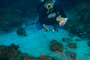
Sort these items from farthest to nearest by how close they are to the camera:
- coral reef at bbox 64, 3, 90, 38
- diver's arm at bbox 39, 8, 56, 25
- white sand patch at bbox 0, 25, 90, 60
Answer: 1. coral reef at bbox 64, 3, 90, 38
2. white sand patch at bbox 0, 25, 90, 60
3. diver's arm at bbox 39, 8, 56, 25

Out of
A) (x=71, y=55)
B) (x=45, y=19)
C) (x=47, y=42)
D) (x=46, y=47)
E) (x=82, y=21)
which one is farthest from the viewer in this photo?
(x=82, y=21)

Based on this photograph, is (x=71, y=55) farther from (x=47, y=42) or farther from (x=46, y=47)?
(x=47, y=42)

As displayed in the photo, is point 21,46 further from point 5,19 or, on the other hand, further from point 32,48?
point 5,19

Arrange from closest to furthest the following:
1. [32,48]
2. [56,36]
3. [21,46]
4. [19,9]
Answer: [32,48] < [21,46] < [56,36] < [19,9]

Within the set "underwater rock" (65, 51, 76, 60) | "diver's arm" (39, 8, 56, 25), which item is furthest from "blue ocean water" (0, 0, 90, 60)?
"diver's arm" (39, 8, 56, 25)

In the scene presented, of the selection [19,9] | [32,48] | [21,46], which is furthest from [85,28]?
[19,9]

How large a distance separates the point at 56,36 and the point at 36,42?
6.09 feet

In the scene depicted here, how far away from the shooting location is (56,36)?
24.2 feet

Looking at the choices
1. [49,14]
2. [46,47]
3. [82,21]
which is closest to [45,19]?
[49,14]

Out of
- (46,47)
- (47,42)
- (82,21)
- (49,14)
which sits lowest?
(46,47)

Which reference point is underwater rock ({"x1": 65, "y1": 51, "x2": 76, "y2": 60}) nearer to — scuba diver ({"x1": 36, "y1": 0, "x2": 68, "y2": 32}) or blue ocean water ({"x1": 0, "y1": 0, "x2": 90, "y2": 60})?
blue ocean water ({"x1": 0, "y1": 0, "x2": 90, "y2": 60})

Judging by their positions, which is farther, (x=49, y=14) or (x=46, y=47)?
(x=46, y=47)

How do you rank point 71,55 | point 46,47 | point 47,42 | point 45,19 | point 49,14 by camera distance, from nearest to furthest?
1. point 45,19
2. point 49,14
3. point 71,55
4. point 46,47
5. point 47,42

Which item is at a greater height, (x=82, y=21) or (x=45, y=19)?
(x=82, y=21)
